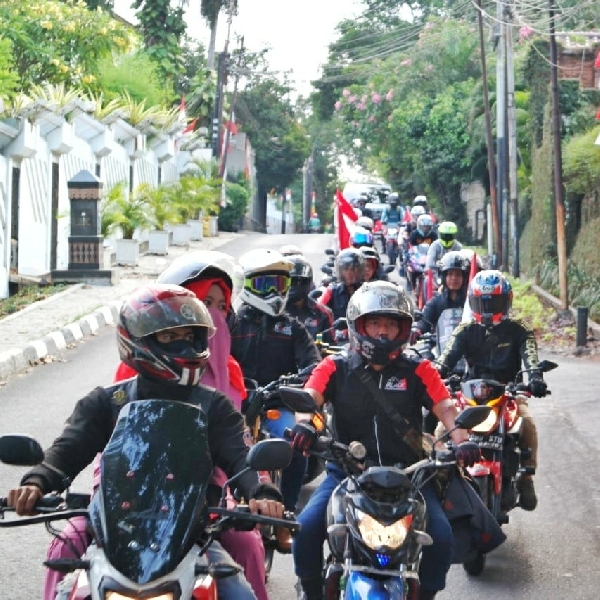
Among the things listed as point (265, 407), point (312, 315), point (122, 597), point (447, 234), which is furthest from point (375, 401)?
point (447, 234)

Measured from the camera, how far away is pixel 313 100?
64.2 m

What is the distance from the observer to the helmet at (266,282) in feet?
27.1

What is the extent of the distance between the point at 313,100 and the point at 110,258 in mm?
35048

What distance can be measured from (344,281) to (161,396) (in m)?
6.95

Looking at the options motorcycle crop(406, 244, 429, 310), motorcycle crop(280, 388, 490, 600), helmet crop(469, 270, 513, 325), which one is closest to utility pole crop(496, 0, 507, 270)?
motorcycle crop(406, 244, 429, 310)

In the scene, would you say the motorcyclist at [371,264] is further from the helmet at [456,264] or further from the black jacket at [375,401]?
the black jacket at [375,401]

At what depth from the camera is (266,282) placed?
8328 millimetres

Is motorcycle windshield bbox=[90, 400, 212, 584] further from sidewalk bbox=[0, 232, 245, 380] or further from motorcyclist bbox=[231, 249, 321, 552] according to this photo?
sidewalk bbox=[0, 232, 245, 380]

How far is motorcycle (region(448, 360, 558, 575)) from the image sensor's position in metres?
8.03

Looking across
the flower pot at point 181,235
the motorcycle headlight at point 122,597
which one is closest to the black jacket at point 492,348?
the motorcycle headlight at point 122,597

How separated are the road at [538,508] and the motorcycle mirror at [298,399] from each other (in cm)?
206

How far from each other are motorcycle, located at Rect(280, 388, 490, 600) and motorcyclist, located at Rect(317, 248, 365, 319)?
5896 millimetres

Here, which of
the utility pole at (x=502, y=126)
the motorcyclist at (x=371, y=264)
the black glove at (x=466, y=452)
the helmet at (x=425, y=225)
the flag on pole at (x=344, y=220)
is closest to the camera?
the black glove at (x=466, y=452)

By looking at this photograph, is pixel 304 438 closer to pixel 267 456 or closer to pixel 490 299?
pixel 267 456
